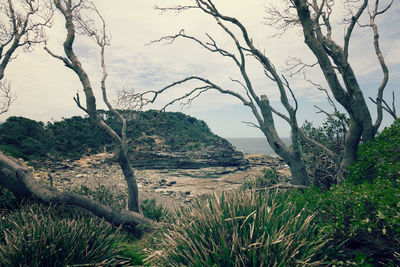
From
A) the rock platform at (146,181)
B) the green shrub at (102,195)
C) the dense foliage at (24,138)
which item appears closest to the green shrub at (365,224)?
the rock platform at (146,181)

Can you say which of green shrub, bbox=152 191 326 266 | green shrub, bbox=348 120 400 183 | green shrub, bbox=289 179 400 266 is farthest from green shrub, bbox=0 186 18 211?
green shrub, bbox=348 120 400 183

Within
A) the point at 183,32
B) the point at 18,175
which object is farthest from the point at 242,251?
the point at 183,32

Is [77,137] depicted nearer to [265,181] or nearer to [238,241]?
[265,181]

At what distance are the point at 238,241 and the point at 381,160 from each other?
4460 mm

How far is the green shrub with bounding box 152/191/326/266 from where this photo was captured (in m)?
2.44

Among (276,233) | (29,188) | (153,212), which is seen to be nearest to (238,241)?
(276,233)

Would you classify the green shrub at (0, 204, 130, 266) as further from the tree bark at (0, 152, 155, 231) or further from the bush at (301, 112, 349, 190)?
the bush at (301, 112, 349, 190)

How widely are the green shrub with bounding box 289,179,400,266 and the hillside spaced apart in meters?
15.9

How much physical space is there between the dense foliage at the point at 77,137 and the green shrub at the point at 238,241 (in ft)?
39.1

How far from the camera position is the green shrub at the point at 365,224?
3023mm

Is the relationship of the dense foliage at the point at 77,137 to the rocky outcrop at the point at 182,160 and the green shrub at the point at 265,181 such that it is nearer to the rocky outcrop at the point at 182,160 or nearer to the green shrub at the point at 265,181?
the rocky outcrop at the point at 182,160

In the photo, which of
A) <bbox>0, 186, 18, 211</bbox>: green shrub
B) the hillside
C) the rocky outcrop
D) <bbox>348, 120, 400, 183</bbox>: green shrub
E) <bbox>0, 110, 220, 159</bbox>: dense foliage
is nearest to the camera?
<bbox>348, 120, 400, 183</bbox>: green shrub

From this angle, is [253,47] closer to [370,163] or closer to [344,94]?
[344,94]

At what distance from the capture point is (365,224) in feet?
10.3
